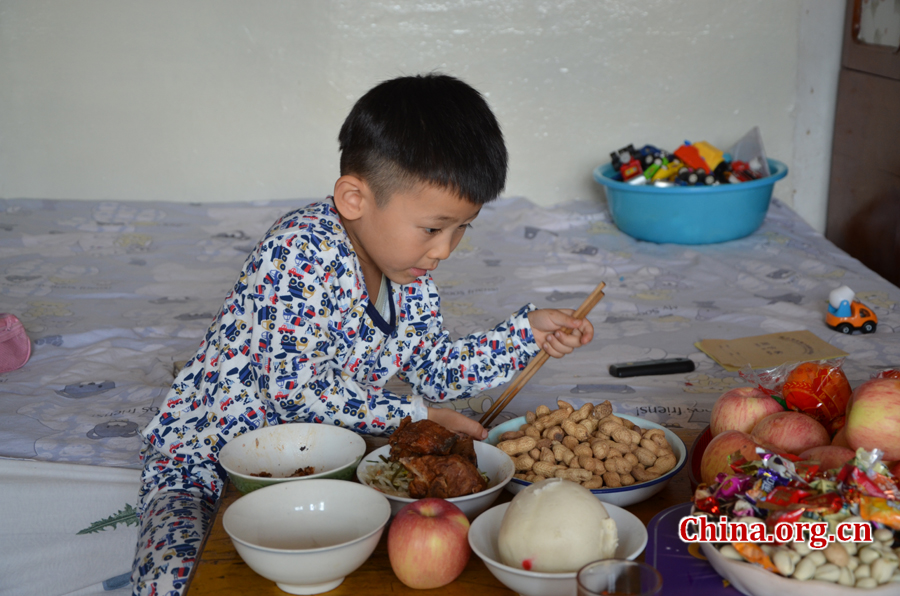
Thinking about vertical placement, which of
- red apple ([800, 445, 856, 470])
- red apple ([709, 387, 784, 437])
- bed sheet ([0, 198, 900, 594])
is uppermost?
red apple ([800, 445, 856, 470])

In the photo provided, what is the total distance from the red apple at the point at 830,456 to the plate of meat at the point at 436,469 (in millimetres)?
255

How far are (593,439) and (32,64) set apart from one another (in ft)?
7.77

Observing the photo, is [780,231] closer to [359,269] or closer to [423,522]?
[359,269]

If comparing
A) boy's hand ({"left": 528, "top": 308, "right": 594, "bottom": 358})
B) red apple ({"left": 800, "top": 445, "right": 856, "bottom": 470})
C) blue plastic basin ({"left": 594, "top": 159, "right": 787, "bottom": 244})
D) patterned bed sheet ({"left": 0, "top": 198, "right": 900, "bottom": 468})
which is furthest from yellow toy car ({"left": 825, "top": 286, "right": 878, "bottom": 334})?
red apple ({"left": 800, "top": 445, "right": 856, "bottom": 470})

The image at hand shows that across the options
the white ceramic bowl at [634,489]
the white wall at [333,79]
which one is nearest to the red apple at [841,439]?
the white ceramic bowl at [634,489]

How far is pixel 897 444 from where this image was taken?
0.60m

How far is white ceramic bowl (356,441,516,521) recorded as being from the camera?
2.16ft

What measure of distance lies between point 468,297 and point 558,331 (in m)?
0.87

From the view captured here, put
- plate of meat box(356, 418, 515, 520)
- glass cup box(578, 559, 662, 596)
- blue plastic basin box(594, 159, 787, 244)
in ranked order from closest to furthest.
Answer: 1. glass cup box(578, 559, 662, 596)
2. plate of meat box(356, 418, 515, 520)
3. blue plastic basin box(594, 159, 787, 244)

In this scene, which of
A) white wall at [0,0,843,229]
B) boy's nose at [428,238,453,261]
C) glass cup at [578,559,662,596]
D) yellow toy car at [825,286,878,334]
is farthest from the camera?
white wall at [0,0,843,229]

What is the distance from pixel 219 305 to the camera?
184 centimetres

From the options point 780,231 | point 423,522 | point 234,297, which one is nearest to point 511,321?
point 234,297

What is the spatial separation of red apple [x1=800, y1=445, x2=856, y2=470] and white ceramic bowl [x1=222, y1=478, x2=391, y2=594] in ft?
1.15

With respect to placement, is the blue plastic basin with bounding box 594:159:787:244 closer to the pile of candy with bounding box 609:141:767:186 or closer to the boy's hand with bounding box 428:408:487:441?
the pile of candy with bounding box 609:141:767:186
